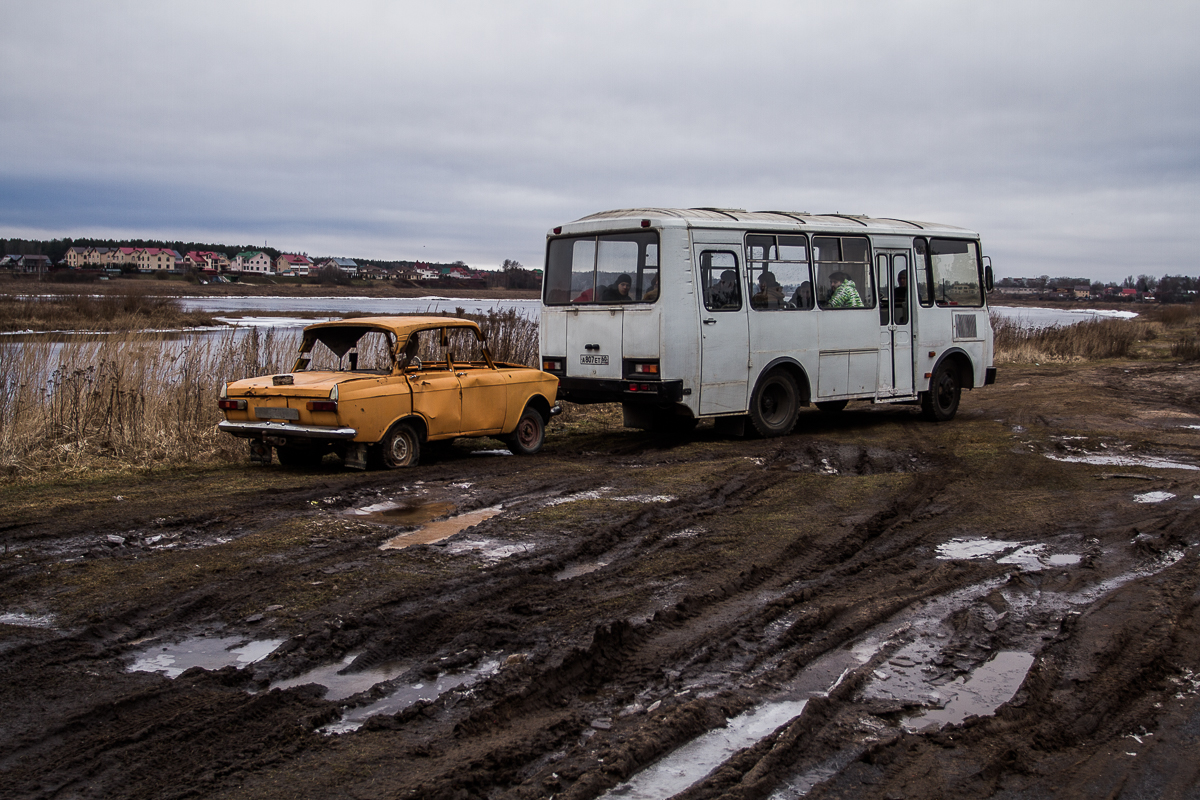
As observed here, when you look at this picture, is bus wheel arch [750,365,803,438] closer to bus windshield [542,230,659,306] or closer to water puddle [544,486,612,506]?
bus windshield [542,230,659,306]

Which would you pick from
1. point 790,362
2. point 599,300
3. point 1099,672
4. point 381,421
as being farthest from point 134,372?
point 1099,672

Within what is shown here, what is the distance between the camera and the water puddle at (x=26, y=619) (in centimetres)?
520

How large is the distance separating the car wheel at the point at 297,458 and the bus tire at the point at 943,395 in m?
9.83

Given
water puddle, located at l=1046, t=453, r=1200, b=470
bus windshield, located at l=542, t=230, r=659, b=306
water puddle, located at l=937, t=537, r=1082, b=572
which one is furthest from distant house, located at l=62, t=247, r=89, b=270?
water puddle, located at l=937, t=537, r=1082, b=572

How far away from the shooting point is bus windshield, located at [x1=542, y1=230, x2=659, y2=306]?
12438mm

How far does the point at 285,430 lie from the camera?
987 cm

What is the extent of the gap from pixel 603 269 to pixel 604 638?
838 centimetres

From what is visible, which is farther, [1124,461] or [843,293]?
[843,293]

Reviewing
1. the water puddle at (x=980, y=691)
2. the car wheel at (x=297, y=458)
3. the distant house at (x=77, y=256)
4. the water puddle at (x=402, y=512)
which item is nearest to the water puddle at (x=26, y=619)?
the water puddle at (x=402, y=512)

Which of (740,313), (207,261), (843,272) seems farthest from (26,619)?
(207,261)

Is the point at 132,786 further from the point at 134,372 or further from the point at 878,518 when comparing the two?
the point at 134,372

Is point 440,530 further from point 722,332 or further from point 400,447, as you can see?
point 722,332

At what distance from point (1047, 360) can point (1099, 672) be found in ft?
99.7

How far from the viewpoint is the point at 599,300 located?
1288 cm
